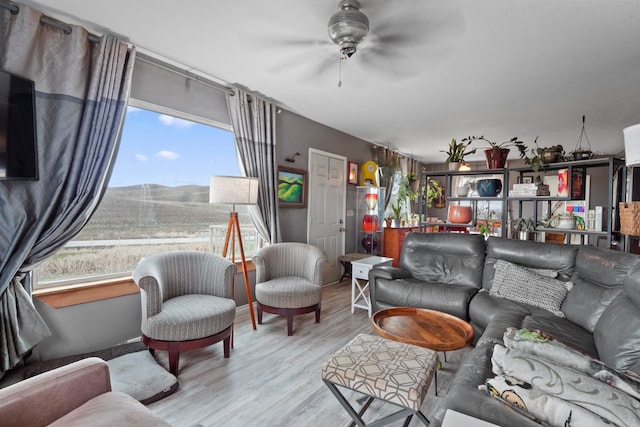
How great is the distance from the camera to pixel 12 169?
1.98m

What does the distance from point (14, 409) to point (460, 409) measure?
1570 mm


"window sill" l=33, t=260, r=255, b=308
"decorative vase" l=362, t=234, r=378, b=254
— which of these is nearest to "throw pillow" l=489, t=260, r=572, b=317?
"decorative vase" l=362, t=234, r=378, b=254

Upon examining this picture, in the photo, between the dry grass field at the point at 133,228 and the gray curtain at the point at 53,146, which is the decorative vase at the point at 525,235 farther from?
the gray curtain at the point at 53,146

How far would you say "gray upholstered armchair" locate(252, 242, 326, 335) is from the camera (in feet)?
9.89

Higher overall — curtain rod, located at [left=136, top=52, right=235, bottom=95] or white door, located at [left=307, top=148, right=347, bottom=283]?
curtain rod, located at [left=136, top=52, right=235, bottom=95]

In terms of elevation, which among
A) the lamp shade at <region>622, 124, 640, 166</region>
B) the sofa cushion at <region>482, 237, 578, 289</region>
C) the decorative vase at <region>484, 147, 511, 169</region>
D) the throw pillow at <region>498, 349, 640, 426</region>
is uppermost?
the decorative vase at <region>484, 147, 511, 169</region>

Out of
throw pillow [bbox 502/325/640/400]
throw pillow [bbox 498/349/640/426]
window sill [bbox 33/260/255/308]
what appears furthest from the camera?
window sill [bbox 33/260/255/308]

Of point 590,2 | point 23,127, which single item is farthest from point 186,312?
point 590,2

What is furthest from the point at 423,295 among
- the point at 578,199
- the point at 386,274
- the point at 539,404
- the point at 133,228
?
the point at 133,228

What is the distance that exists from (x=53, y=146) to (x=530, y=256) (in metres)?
3.98

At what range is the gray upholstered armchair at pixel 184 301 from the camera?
2213 mm

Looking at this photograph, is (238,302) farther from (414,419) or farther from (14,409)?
(14,409)

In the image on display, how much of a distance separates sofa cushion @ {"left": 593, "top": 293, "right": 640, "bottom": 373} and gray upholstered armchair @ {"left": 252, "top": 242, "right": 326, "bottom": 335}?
2.16 m

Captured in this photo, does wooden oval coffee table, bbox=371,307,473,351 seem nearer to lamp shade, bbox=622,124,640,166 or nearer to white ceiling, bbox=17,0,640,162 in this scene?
lamp shade, bbox=622,124,640,166
